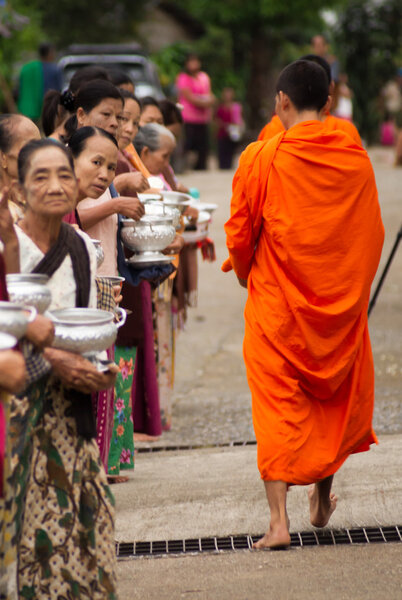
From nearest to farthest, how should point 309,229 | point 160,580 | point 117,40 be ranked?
1. point 160,580
2. point 309,229
3. point 117,40

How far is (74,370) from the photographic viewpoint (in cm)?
316

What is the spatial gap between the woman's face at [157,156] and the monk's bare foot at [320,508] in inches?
93.0

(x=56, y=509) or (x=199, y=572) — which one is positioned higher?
(x=56, y=509)

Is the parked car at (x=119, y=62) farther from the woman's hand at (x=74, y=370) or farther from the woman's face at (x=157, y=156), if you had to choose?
the woman's hand at (x=74, y=370)

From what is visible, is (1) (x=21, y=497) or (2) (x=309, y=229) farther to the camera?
(2) (x=309, y=229)

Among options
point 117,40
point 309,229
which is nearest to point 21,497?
point 309,229

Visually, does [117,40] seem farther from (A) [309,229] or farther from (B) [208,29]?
(A) [309,229]

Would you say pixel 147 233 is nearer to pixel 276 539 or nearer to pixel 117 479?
pixel 117 479

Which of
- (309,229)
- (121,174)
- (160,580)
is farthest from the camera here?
(121,174)

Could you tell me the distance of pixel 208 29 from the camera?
27.0 meters

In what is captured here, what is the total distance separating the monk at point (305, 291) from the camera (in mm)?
4422

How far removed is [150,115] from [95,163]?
2.49 metres

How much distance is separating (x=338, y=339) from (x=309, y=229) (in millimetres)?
455

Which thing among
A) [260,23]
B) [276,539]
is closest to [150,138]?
[276,539]
